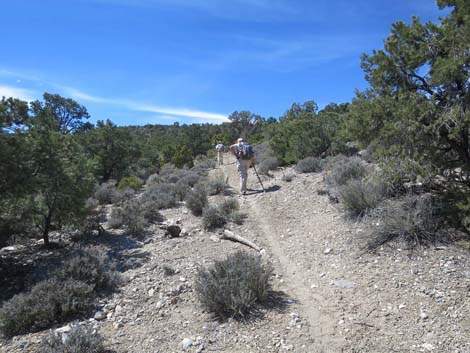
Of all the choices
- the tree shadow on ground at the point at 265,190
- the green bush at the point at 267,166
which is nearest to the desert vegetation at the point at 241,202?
the tree shadow on ground at the point at 265,190

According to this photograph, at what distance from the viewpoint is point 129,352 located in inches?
161

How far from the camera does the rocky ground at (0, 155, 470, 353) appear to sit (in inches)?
160

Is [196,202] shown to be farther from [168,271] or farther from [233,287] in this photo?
[233,287]

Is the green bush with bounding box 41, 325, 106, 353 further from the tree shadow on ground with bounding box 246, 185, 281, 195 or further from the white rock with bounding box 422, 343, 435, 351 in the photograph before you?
the tree shadow on ground with bounding box 246, 185, 281, 195

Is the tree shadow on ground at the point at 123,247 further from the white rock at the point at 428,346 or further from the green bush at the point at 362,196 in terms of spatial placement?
the white rock at the point at 428,346

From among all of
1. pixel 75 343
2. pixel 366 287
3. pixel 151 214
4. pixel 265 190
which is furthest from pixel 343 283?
pixel 151 214

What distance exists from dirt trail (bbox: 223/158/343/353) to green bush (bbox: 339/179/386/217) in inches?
33.2

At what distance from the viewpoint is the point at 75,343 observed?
387 centimetres

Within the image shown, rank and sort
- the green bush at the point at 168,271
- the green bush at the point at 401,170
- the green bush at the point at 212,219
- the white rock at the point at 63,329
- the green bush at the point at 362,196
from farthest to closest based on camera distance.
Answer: the green bush at the point at 212,219 → the green bush at the point at 362,196 → the green bush at the point at 401,170 → the green bush at the point at 168,271 → the white rock at the point at 63,329

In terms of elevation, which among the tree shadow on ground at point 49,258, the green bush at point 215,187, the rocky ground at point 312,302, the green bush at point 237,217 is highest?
the green bush at point 215,187

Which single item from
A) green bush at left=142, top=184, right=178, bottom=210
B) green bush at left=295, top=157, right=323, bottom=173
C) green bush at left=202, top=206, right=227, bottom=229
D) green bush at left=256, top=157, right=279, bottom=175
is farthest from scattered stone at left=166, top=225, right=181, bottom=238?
green bush at left=256, top=157, right=279, bottom=175

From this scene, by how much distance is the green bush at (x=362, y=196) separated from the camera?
7.21 meters

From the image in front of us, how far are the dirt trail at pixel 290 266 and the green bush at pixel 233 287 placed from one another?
2.18 ft

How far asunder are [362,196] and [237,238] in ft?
9.85
